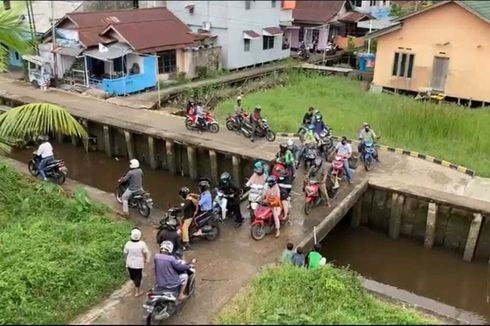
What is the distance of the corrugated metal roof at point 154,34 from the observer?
27328mm

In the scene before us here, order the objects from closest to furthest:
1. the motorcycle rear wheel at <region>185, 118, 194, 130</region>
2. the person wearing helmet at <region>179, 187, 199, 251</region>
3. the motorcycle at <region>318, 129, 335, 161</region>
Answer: the person wearing helmet at <region>179, 187, 199, 251</region>, the motorcycle at <region>318, 129, 335, 161</region>, the motorcycle rear wheel at <region>185, 118, 194, 130</region>

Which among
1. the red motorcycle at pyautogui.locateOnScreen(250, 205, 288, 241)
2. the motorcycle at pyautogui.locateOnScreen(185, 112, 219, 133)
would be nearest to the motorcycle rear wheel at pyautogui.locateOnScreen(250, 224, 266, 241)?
the red motorcycle at pyautogui.locateOnScreen(250, 205, 288, 241)

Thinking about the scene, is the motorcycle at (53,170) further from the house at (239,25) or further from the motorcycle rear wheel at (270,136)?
the house at (239,25)

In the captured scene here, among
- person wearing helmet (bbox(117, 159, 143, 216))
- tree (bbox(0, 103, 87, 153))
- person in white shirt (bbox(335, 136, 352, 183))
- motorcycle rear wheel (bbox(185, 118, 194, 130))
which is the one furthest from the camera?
motorcycle rear wheel (bbox(185, 118, 194, 130))

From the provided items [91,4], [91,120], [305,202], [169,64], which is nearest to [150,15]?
[169,64]

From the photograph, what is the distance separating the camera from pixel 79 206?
43.8ft

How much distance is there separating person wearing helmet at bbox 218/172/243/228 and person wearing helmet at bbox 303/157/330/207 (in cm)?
226

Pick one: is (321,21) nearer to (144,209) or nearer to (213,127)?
(213,127)

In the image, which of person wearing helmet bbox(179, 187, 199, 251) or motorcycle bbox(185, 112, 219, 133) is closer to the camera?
person wearing helmet bbox(179, 187, 199, 251)

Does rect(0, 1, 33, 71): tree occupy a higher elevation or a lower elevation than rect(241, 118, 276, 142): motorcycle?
higher

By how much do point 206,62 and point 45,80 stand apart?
9096 mm

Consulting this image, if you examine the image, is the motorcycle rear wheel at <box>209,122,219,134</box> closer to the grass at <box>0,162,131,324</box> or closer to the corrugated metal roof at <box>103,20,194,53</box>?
the grass at <box>0,162,131,324</box>

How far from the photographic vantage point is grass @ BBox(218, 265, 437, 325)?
322 inches

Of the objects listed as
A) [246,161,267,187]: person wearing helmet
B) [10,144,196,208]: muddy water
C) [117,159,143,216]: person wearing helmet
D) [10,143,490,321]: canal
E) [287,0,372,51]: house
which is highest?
[287,0,372,51]: house
